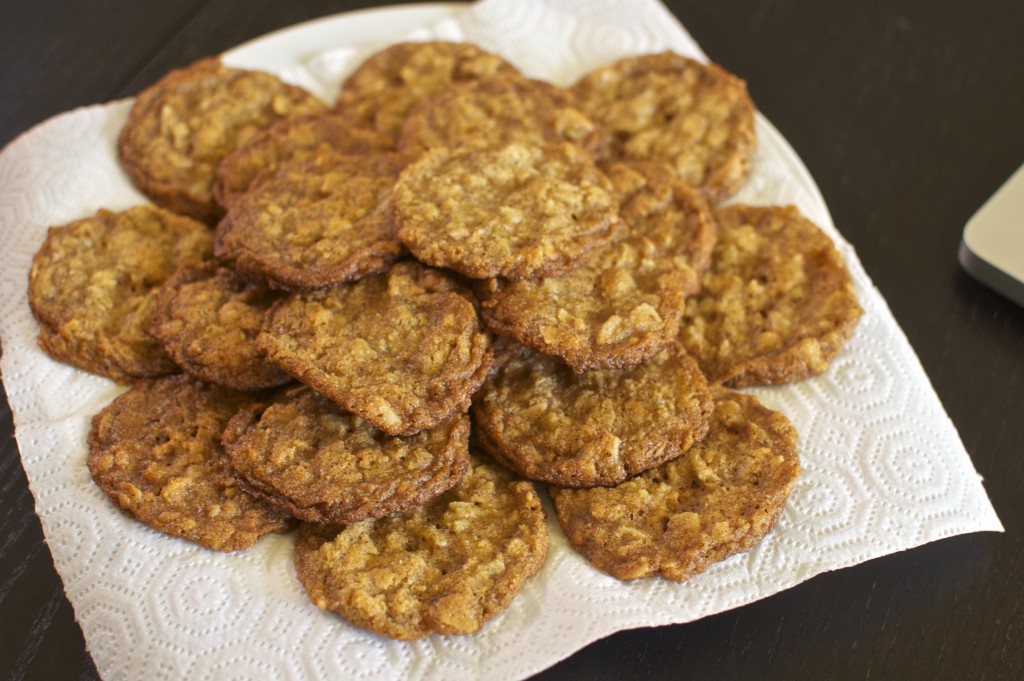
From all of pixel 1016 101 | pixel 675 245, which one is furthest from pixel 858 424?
pixel 1016 101

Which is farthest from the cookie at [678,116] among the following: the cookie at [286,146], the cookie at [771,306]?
the cookie at [286,146]

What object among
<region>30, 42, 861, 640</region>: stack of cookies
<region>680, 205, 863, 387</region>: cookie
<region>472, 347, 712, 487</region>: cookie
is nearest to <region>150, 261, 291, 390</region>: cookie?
<region>30, 42, 861, 640</region>: stack of cookies

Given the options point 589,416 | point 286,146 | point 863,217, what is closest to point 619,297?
point 589,416

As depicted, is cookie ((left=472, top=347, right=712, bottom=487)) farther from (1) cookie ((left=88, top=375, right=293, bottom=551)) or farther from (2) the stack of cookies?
(1) cookie ((left=88, top=375, right=293, bottom=551))

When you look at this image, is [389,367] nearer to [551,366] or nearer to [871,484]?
[551,366]

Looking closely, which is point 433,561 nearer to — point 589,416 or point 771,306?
point 589,416

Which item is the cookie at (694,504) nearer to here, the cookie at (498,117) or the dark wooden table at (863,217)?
the dark wooden table at (863,217)
